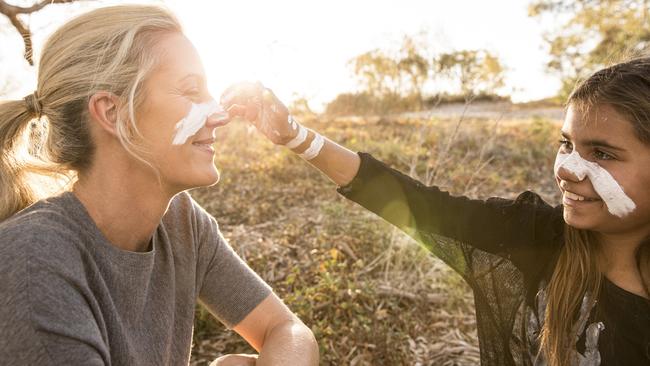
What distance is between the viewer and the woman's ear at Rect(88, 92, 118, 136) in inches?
68.7

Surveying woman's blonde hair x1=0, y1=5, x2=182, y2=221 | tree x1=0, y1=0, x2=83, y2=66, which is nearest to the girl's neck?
woman's blonde hair x1=0, y1=5, x2=182, y2=221

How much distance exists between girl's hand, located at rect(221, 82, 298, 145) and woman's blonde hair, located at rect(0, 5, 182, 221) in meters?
0.45

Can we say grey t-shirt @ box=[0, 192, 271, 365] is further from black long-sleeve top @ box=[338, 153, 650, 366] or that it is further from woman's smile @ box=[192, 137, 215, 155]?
black long-sleeve top @ box=[338, 153, 650, 366]

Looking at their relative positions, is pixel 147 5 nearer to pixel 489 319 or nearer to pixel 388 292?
pixel 489 319

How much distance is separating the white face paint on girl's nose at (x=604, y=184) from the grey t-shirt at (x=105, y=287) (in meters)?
1.36

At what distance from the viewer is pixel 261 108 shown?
227cm

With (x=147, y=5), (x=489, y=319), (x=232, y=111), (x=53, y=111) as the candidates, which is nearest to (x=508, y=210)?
(x=489, y=319)

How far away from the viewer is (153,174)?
1.88 metres

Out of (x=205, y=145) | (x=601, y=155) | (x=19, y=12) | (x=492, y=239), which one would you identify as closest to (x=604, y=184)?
(x=601, y=155)

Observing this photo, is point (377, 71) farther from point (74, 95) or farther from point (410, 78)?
point (74, 95)

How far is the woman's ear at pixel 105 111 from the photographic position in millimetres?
1745

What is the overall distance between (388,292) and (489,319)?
179cm

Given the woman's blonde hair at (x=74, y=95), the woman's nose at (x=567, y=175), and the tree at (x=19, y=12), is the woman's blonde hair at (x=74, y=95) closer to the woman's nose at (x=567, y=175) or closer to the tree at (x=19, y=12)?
the woman's nose at (x=567, y=175)

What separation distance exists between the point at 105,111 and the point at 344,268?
2.85 metres
